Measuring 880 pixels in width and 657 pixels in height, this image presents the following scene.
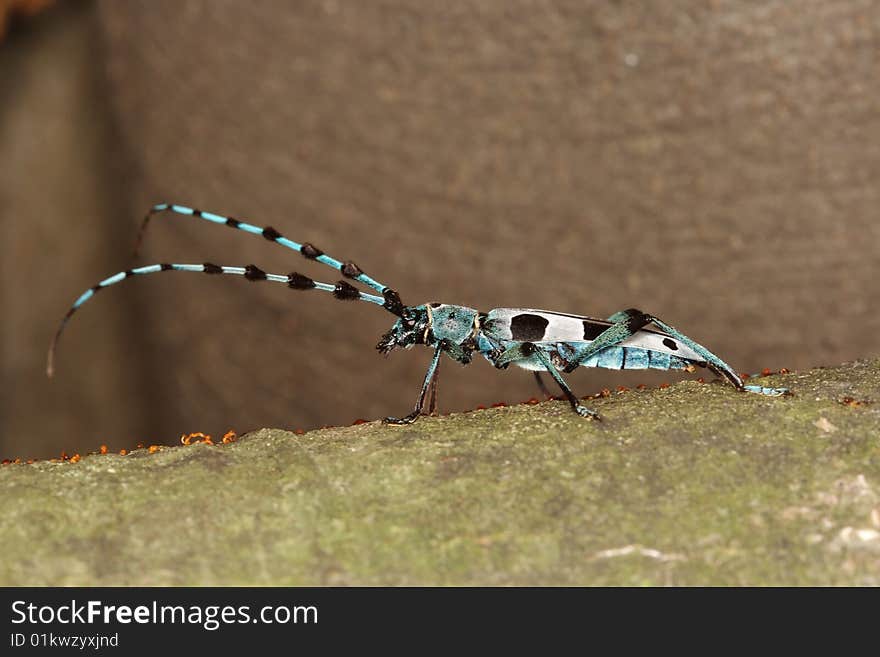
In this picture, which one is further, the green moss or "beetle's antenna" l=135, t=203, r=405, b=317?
"beetle's antenna" l=135, t=203, r=405, b=317

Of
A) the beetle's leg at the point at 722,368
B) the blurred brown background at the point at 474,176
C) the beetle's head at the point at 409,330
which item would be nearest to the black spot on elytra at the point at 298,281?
the beetle's head at the point at 409,330

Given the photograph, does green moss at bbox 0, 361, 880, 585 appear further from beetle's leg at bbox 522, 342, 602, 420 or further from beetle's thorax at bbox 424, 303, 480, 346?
beetle's thorax at bbox 424, 303, 480, 346

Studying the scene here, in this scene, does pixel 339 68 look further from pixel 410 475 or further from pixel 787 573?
pixel 787 573

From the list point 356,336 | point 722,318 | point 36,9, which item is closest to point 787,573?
point 722,318

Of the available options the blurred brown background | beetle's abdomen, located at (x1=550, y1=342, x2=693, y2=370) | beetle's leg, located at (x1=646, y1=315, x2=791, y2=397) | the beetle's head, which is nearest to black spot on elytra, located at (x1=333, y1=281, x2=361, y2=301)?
the beetle's head

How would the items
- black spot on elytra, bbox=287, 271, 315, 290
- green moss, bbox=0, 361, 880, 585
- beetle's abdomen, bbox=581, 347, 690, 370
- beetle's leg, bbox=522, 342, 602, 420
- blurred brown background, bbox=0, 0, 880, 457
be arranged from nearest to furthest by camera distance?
1. green moss, bbox=0, 361, 880, 585
2. beetle's leg, bbox=522, 342, 602, 420
3. black spot on elytra, bbox=287, 271, 315, 290
4. beetle's abdomen, bbox=581, 347, 690, 370
5. blurred brown background, bbox=0, 0, 880, 457

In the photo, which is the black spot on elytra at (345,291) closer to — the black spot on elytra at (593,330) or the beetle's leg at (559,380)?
the beetle's leg at (559,380)
